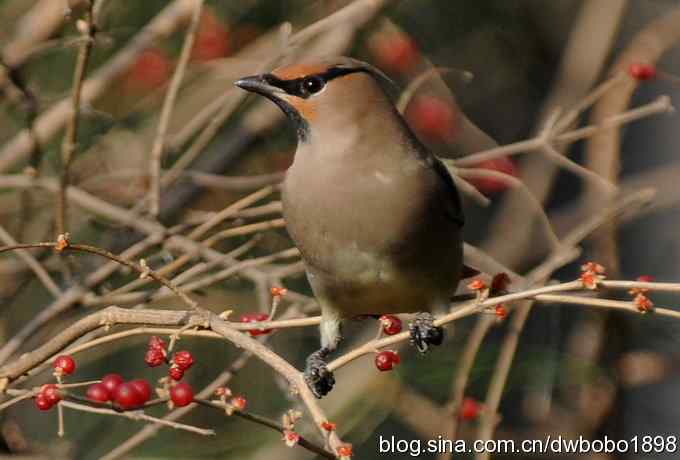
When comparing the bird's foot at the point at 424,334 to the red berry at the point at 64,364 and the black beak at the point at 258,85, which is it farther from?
the red berry at the point at 64,364

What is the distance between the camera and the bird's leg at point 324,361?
3047 millimetres

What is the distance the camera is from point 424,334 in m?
3.11

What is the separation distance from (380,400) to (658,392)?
Answer: 185 cm

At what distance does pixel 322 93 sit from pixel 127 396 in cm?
102

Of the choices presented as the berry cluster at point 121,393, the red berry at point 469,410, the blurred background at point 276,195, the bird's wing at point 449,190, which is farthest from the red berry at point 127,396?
the red berry at point 469,410

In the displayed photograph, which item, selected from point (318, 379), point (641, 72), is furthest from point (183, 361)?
point (641, 72)

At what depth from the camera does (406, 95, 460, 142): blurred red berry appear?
4.51m

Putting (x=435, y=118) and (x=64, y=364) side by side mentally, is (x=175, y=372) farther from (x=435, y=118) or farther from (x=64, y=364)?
(x=435, y=118)

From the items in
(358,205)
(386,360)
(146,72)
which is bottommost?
(386,360)

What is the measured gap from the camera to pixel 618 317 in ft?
13.7

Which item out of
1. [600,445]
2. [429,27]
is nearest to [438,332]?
[600,445]

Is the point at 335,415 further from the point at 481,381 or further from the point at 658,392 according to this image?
the point at 658,392

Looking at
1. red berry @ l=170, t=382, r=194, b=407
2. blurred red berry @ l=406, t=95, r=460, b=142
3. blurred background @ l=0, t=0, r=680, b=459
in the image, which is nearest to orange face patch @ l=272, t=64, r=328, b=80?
blurred background @ l=0, t=0, r=680, b=459

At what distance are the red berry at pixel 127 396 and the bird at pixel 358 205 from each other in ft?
1.98
